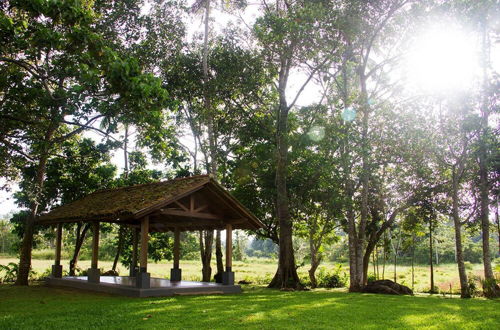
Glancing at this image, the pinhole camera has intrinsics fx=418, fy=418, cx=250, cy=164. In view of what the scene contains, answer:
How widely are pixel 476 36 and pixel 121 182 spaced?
1765 cm

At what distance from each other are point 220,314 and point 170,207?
6.00 m

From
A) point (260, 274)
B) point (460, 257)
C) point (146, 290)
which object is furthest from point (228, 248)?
point (260, 274)

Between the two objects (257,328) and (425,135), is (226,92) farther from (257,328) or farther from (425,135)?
(257,328)

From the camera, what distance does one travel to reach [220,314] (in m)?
9.15

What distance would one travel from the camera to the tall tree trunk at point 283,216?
1884 cm

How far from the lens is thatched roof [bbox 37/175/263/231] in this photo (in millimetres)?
12844

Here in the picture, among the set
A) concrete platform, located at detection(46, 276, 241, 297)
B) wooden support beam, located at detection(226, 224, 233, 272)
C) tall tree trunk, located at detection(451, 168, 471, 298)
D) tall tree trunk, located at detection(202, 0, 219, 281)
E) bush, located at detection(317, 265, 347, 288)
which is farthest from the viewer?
bush, located at detection(317, 265, 347, 288)

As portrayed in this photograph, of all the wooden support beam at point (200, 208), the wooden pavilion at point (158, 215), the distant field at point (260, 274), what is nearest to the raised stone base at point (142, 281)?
the wooden pavilion at point (158, 215)

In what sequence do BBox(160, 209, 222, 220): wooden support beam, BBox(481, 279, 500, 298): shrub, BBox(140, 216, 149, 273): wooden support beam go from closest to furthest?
BBox(140, 216, 149, 273): wooden support beam
BBox(160, 209, 222, 220): wooden support beam
BBox(481, 279, 500, 298): shrub

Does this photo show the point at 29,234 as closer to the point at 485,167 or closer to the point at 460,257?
the point at 460,257

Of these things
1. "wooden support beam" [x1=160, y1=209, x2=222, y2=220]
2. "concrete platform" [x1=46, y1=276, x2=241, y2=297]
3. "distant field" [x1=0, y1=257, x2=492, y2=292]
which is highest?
"wooden support beam" [x1=160, y1=209, x2=222, y2=220]

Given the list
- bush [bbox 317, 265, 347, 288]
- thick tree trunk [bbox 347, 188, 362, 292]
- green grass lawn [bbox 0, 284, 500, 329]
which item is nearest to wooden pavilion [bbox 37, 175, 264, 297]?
green grass lawn [bbox 0, 284, 500, 329]

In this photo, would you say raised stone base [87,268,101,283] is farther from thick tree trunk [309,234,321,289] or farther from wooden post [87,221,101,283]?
thick tree trunk [309,234,321,289]

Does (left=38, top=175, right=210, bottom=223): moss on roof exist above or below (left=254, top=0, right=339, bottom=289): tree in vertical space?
below
